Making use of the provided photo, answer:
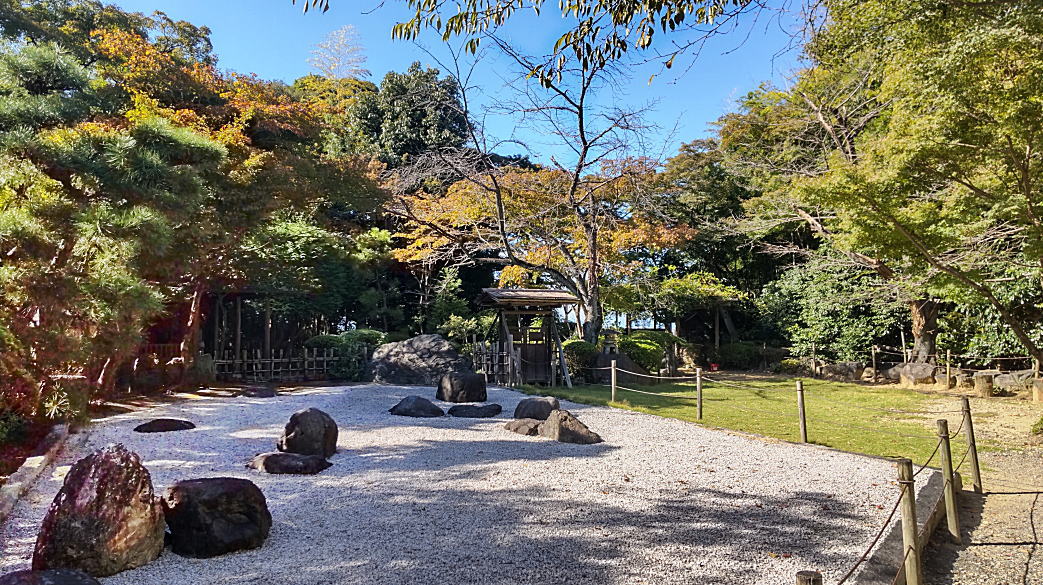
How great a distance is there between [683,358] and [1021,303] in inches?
426

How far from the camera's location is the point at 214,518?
362cm

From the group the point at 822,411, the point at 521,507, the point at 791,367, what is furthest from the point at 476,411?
the point at 791,367

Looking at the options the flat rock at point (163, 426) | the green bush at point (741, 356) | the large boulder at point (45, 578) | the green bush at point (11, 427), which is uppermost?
the green bush at point (741, 356)

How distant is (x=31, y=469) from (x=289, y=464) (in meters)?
2.07

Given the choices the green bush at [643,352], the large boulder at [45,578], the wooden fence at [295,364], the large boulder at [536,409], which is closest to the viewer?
the large boulder at [45,578]

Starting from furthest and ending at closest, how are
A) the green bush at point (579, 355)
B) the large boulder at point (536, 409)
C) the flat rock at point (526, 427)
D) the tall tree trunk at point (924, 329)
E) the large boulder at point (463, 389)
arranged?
the tall tree trunk at point (924, 329), the green bush at point (579, 355), the large boulder at point (463, 389), the large boulder at point (536, 409), the flat rock at point (526, 427)

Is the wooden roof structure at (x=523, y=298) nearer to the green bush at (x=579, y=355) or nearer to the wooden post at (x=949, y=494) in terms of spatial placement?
the green bush at (x=579, y=355)

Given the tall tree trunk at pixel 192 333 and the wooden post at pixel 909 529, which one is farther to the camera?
the tall tree trunk at pixel 192 333

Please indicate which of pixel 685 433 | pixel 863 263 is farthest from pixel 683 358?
pixel 685 433

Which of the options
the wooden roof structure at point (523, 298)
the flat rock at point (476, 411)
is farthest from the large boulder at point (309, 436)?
the wooden roof structure at point (523, 298)

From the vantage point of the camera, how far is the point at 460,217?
52.6 feet

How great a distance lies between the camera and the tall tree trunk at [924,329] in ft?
53.0

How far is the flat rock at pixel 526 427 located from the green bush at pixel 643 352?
7.88 metres

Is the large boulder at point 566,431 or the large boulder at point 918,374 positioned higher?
the large boulder at point 918,374
